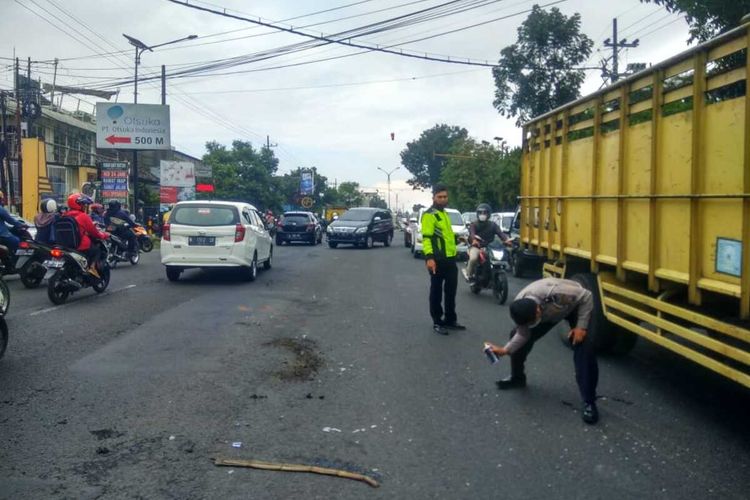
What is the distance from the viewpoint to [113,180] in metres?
32.1

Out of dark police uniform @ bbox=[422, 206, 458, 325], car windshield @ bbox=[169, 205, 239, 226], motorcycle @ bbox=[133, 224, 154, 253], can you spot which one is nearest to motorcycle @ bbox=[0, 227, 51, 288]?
car windshield @ bbox=[169, 205, 239, 226]

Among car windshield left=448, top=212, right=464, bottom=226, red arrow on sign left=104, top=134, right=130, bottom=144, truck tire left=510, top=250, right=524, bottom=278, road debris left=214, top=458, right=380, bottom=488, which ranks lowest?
road debris left=214, top=458, right=380, bottom=488

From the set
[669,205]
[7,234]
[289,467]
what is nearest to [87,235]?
[7,234]

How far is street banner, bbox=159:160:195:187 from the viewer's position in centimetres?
3912

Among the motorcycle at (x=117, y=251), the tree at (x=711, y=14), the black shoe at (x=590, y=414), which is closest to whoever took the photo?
the black shoe at (x=590, y=414)

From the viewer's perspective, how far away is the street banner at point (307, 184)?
85562mm

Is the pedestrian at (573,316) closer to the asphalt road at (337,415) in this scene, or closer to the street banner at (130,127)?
the asphalt road at (337,415)

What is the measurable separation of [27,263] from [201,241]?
3156 millimetres

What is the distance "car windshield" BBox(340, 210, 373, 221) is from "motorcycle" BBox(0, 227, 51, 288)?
18460mm

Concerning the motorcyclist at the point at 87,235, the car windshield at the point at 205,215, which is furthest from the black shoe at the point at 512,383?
the car windshield at the point at 205,215

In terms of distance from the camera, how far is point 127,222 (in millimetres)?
19391

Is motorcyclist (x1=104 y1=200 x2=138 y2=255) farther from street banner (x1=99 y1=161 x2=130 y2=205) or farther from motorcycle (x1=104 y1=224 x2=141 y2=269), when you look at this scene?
street banner (x1=99 y1=161 x2=130 y2=205)

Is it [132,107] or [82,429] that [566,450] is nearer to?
[82,429]

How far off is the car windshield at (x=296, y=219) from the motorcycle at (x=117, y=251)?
14338 millimetres
